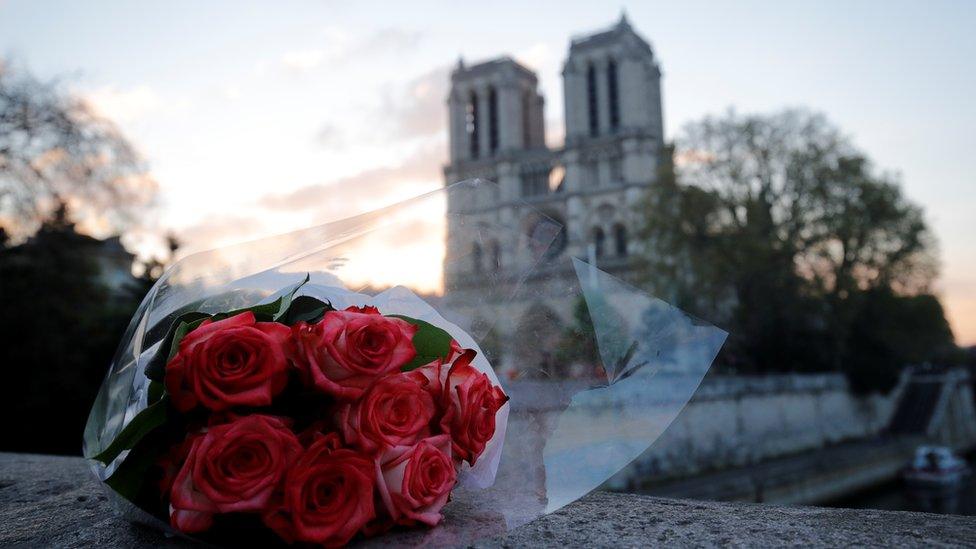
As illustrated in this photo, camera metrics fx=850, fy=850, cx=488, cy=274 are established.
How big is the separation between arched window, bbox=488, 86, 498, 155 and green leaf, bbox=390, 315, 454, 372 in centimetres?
4868

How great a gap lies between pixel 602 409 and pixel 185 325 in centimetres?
92

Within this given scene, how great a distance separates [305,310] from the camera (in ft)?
6.13

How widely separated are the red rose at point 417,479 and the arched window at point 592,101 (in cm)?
4612

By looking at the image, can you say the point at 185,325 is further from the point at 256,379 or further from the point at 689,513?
the point at 689,513

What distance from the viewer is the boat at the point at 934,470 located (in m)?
23.7

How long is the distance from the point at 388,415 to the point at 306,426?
0.17 metres

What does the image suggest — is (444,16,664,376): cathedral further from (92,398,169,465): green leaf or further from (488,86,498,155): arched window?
(92,398,169,465): green leaf

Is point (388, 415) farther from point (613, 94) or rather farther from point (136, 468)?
point (613, 94)

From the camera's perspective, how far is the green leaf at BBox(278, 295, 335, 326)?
1836mm

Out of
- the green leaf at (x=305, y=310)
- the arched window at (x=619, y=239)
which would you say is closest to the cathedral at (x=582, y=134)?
the arched window at (x=619, y=239)

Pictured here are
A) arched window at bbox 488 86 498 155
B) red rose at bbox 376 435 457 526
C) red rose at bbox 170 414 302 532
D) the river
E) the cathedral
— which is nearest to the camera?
red rose at bbox 170 414 302 532

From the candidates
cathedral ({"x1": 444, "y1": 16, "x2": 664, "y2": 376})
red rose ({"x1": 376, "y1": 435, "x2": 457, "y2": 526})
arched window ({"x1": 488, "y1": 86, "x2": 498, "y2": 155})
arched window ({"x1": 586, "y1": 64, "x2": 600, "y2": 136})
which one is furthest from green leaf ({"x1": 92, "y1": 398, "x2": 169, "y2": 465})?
arched window ({"x1": 488, "y1": 86, "x2": 498, "y2": 155})

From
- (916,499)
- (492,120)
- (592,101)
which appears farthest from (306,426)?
(492,120)

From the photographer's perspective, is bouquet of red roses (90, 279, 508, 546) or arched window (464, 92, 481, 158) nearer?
bouquet of red roses (90, 279, 508, 546)
